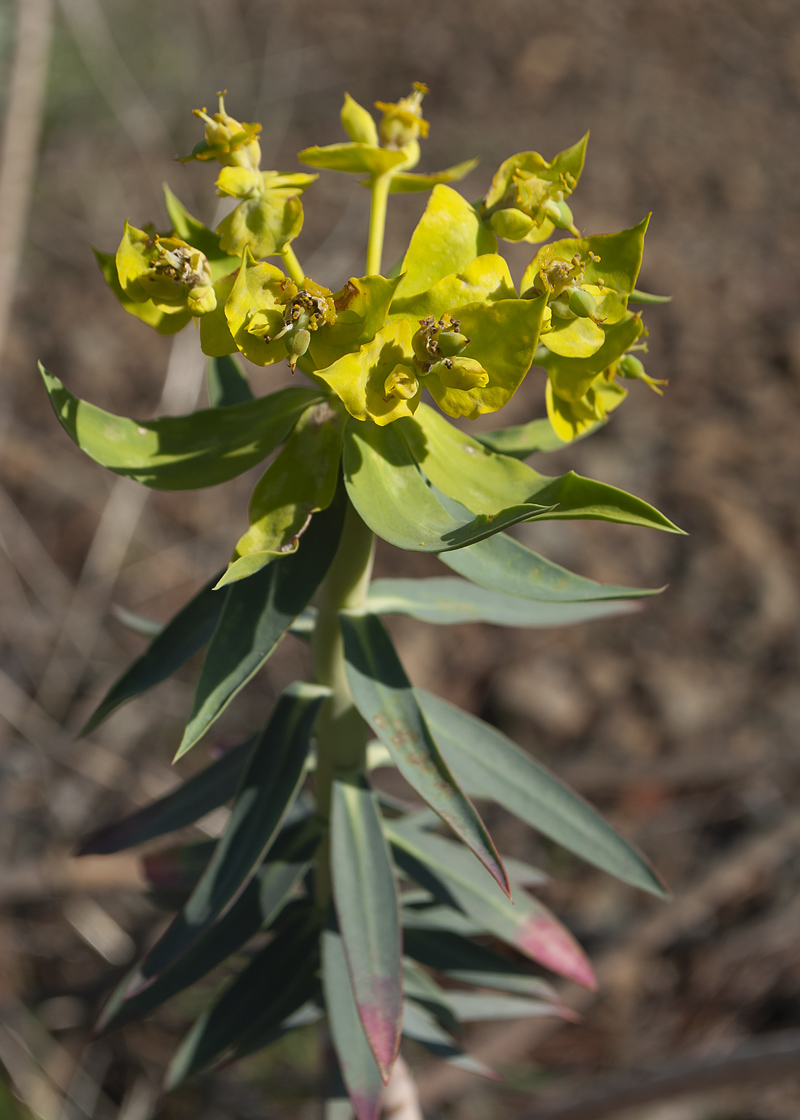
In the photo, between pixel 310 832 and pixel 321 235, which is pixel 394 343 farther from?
pixel 321 235

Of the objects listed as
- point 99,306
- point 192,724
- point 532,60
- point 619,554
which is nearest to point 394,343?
point 192,724

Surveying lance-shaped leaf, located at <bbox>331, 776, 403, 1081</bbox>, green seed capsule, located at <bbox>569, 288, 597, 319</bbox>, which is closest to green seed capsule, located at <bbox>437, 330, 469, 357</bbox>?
green seed capsule, located at <bbox>569, 288, 597, 319</bbox>

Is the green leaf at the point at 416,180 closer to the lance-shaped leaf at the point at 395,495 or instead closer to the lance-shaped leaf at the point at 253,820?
the lance-shaped leaf at the point at 395,495

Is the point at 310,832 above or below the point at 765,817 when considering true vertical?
above

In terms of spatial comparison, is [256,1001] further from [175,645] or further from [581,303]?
[581,303]

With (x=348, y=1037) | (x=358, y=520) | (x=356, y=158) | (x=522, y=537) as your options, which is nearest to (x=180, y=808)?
(x=348, y=1037)

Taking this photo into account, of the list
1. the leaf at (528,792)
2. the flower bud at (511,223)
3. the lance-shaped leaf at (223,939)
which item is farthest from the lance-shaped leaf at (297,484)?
the lance-shaped leaf at (223,939)

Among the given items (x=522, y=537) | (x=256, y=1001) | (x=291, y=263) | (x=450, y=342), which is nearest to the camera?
(x=450, y=342)
